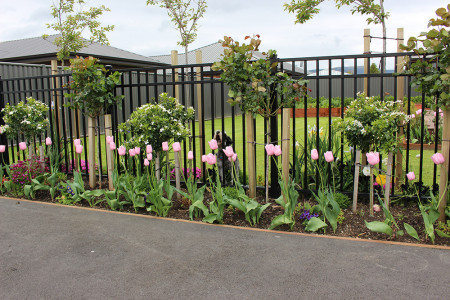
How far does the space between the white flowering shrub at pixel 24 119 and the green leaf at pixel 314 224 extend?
423cm

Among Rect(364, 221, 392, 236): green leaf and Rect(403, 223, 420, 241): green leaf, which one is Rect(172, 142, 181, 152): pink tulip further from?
Rect(403, 223, 420, 241): green leaf

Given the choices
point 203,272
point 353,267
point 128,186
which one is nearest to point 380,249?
point 353,267

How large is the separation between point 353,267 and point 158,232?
1890 mm

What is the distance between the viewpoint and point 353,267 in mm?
2967

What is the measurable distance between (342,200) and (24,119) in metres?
4.67

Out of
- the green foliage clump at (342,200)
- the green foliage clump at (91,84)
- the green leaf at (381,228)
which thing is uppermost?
the green foliage clump at (91,84)

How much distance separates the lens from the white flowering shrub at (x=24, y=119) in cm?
573

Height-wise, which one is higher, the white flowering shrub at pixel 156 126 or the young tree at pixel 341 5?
the young tree at pixel 341 5

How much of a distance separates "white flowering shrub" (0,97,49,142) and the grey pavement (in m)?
2.13

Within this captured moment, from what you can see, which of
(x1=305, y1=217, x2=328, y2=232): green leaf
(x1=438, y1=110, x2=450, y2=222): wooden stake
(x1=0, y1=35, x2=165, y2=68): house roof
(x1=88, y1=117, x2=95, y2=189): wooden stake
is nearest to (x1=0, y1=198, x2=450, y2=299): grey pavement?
(x1=305, y1=217, x2=328, y2=232): green leaf

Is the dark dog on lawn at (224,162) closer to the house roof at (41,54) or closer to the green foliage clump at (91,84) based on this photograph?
the green foliage clump at (91,84)

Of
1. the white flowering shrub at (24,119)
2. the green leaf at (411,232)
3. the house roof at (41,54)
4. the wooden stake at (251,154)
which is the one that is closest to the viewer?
the green leaf at (411,232)

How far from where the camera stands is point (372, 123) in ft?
12.2

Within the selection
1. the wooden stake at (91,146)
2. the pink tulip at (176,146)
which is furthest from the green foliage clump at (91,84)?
the pink tulip at (176,146)
